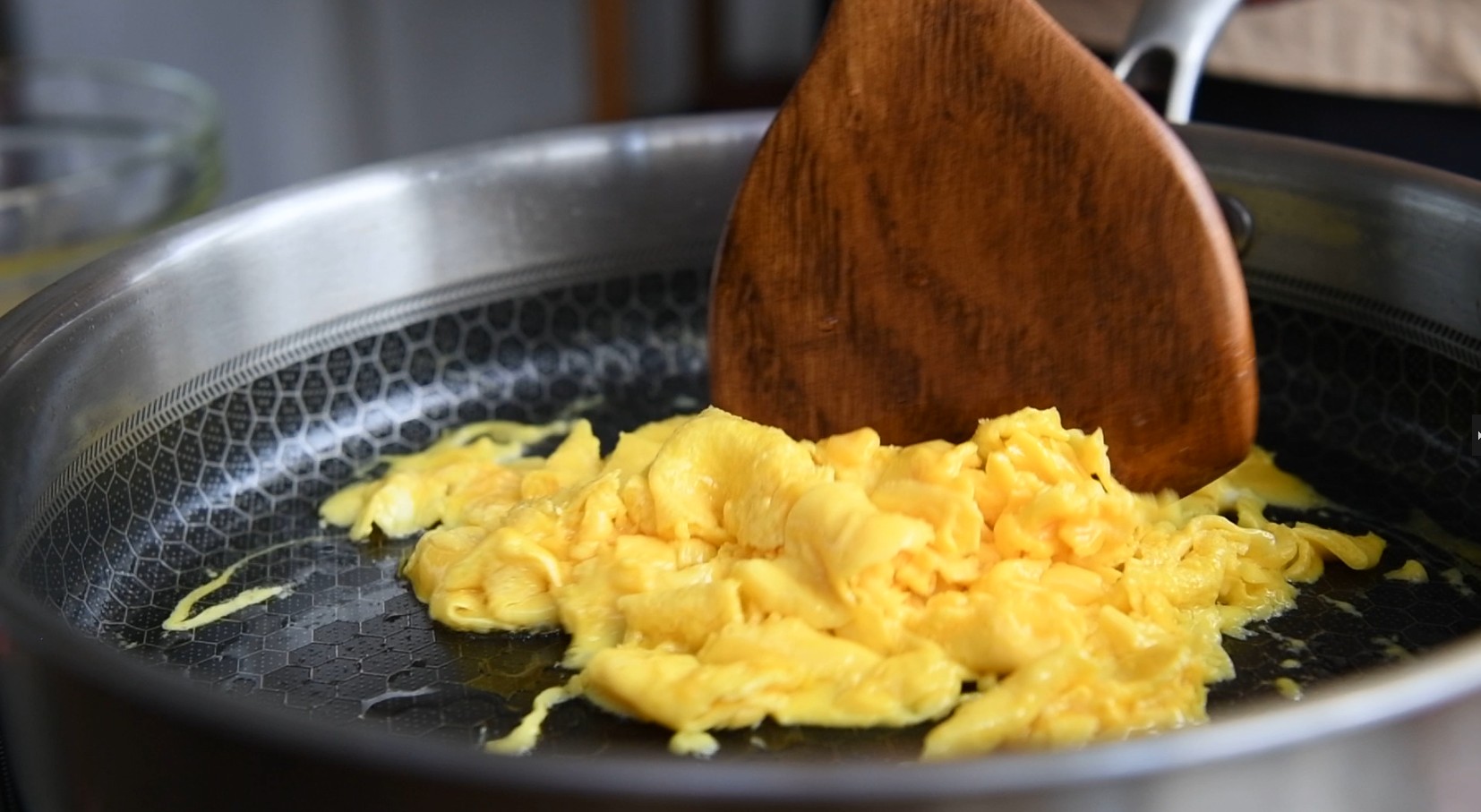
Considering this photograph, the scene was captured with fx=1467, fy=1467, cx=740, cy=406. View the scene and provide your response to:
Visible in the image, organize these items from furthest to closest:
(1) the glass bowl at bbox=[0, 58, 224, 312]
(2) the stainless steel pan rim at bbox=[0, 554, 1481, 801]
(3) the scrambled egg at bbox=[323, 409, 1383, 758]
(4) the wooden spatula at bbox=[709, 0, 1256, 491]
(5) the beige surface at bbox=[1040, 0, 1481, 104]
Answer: (1) the glass bowl at bbox=[0, 58, 224, 312], (5) the beige surface at bbox=[1040, 0, 1481, 104], (4) the wooden spatula at bbox=[709, 0, 1256, 491], (3) the scrambled egg at bbox=[323, 409, 1383, 758], (2) the stainless steel pan rim at bbox=[0, 554, 1481, 801]

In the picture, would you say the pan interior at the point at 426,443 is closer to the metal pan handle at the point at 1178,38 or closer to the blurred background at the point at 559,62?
the metal pan handle at the point at 1178,38

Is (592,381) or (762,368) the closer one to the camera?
(762,368)

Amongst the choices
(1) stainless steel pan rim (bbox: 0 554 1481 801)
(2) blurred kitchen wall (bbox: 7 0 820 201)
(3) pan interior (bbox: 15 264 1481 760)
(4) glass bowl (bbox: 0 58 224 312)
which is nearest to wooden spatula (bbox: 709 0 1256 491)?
(3) pan interior (bbox: 15 264 1481 760)

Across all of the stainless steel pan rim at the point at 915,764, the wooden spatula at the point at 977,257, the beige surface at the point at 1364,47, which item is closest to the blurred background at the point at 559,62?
the beige surface at the point at 1364,47

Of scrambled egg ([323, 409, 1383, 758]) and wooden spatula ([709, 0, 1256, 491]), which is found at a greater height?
wooden spatula ([709, 0, 1256, 491])

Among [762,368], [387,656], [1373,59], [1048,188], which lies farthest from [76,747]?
[1373,59]

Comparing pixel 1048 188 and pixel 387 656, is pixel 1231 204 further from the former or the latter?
pixel 387 656

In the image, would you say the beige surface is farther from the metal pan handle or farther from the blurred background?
the metal pan handle
